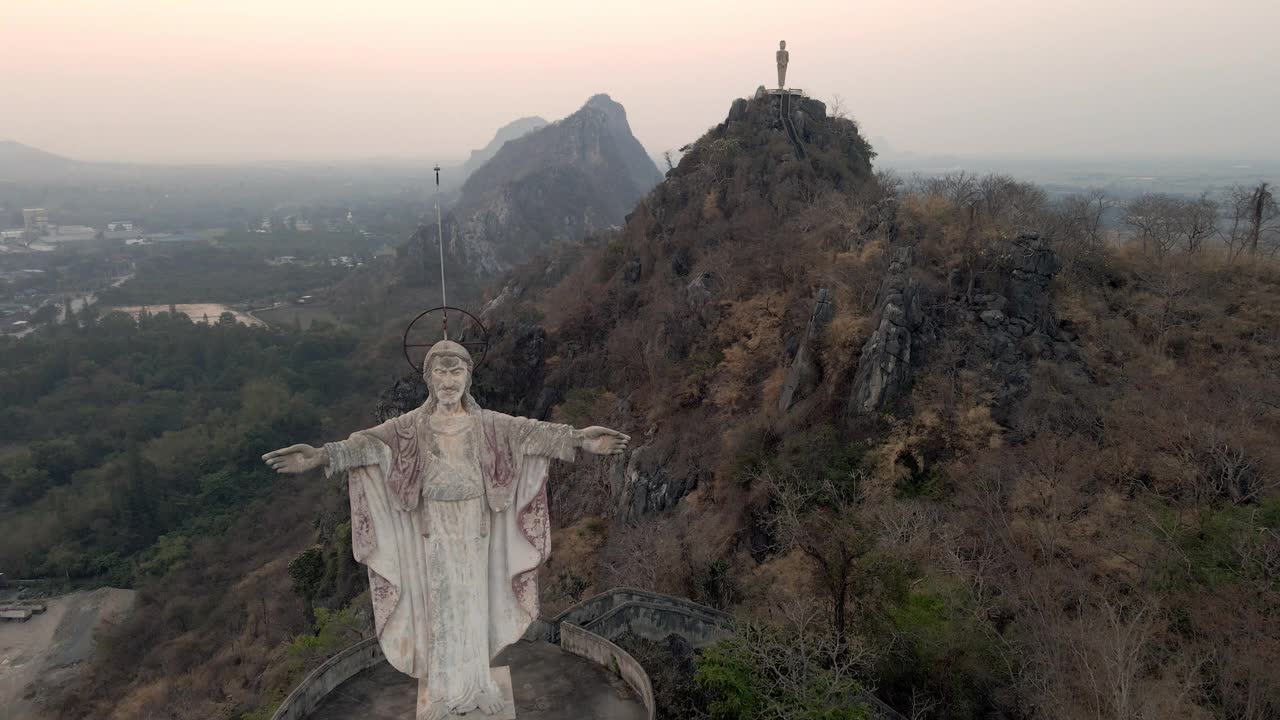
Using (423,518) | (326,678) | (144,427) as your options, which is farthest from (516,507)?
(144,427)

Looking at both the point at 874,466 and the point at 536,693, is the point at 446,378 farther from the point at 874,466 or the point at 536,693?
the point at 874,466

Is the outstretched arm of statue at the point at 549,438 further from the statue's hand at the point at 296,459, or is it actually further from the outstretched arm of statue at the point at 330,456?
the statue's hand at the point at 296,459

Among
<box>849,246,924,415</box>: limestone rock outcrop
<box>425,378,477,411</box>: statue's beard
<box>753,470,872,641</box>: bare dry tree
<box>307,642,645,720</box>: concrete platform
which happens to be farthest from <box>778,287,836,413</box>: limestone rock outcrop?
<box>425,378,477,411</box>: statue's beard

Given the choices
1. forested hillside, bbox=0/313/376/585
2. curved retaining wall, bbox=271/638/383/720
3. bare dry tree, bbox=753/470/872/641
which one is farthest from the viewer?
forested hillside, bbox=0/313/376/585

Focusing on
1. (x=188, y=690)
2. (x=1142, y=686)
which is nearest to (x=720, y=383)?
(x=1142, y=686)

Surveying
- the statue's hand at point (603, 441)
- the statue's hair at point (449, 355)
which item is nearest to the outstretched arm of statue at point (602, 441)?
the statue's hand at point (603, 441)

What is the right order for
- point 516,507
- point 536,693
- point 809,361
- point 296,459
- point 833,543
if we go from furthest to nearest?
point 809,361, point 833,543, point 536,693, point 516,507, point 296,459

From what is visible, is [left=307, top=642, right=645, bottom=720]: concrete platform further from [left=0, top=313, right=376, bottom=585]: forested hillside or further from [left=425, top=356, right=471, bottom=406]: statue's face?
[left=0, top=313, right=376, bottom=585]: forested hillside
